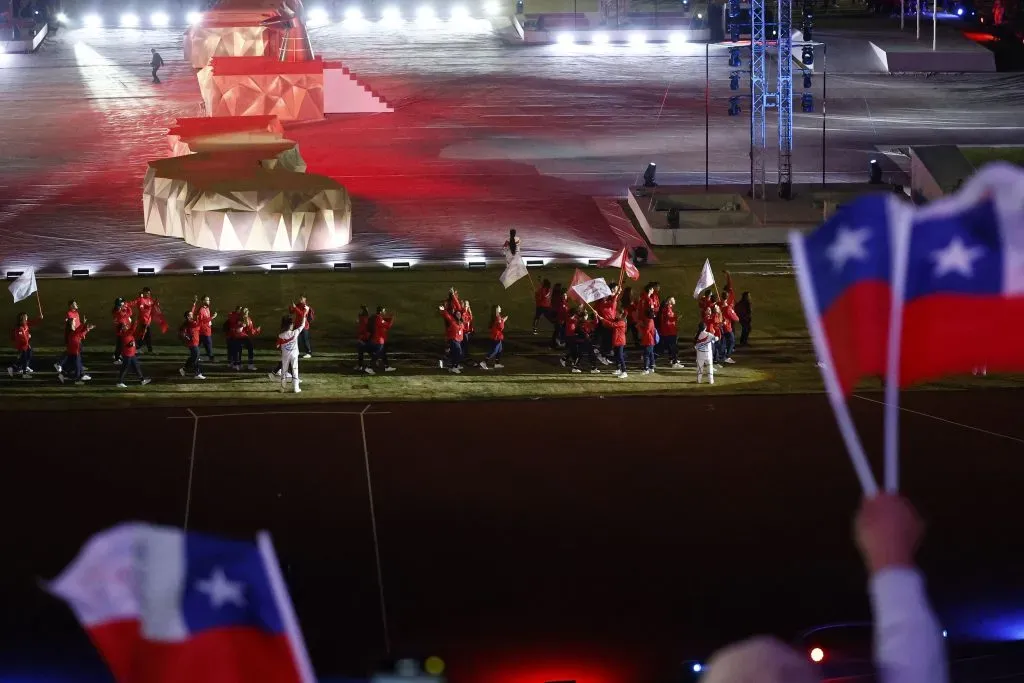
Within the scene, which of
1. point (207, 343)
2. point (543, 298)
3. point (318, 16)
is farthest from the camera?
point (318, 16)

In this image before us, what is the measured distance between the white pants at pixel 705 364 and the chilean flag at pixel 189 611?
20.8 metres

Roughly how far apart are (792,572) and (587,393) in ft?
26.4

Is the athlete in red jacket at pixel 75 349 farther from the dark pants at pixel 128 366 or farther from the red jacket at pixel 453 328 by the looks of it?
the red jacket at pixel 453 328

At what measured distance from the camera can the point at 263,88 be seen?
170 ft

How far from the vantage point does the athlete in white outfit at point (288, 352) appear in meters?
24.4

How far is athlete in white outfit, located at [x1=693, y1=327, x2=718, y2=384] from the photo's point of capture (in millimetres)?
25078

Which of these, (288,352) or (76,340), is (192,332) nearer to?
(76,340)

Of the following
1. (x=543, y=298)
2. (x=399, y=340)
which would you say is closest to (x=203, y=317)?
(x=399, y=340)

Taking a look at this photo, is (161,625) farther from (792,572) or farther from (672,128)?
(672,128)

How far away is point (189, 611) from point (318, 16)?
7065cm

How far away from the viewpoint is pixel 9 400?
81.1 feet

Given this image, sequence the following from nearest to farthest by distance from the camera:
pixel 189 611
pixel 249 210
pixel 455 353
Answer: pixel 189 611, pixel 455 353, pixel 249 210

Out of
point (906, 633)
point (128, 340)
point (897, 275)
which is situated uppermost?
point (897, 275)

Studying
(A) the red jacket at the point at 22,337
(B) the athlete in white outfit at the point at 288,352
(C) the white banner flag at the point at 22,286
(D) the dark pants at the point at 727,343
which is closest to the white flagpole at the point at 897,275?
(B) the athlete in white outfit at the point at 288,352
